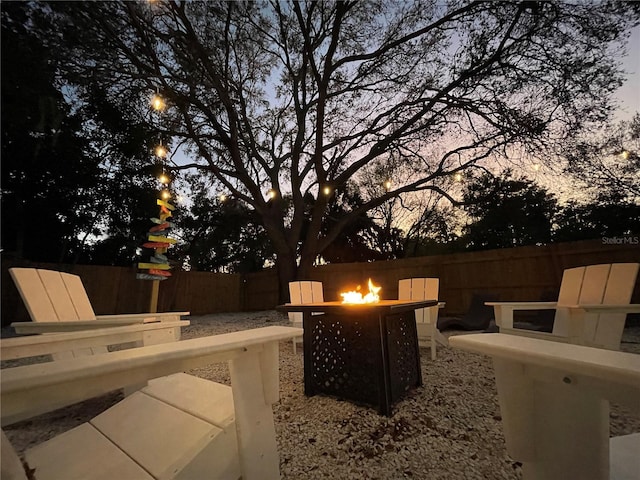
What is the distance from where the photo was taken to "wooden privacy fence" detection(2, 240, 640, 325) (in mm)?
5777

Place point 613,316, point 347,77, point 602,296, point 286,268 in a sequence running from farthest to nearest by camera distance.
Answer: point 286,268 → point 347,77 → point 602,296 → point 613,316

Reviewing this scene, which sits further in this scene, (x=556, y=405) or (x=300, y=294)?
(x=300, y=294)

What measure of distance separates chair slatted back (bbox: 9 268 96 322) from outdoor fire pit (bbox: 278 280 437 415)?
1451 millimetres

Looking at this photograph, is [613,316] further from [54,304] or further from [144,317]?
[54,304]

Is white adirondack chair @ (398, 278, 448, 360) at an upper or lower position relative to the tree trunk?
lower

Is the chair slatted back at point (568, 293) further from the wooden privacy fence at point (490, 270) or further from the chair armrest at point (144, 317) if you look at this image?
the chair armrest at point (144, 317)

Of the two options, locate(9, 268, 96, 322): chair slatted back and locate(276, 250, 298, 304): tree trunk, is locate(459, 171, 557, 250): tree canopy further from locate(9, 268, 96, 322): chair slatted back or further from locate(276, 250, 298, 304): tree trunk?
locate(9, 268, 96, 322): chair slatted back

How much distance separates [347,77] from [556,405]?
815 centimetres

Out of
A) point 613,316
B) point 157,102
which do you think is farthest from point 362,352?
point 157,102

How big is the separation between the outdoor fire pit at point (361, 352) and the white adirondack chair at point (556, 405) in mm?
1242

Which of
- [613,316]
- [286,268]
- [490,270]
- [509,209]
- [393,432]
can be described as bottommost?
[393,432]

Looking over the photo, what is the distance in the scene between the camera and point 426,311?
320 centimetres

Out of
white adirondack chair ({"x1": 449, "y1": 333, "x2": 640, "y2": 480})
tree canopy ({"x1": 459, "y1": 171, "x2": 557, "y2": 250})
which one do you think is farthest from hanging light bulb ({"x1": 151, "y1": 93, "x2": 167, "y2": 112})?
tree canopy ({"x1": 459, "y1": 171, "x2": 557, "y2": 250})

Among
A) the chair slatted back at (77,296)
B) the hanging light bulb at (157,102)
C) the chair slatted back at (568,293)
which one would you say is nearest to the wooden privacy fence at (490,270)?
the chair slatted back at (568,293)
